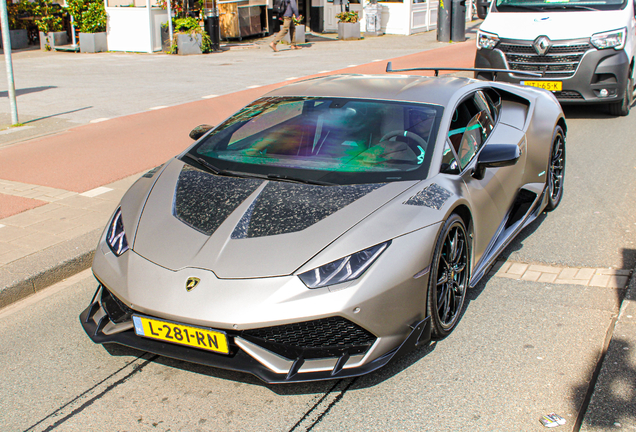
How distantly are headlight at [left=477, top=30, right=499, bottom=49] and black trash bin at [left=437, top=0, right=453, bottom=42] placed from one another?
13.4m

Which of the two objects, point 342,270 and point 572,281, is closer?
point 342,270

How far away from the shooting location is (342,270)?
2.93 m

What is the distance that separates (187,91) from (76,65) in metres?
6.27

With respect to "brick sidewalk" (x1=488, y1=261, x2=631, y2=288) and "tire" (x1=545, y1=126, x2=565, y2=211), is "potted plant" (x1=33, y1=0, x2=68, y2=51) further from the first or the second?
"brick sidewalk" (x1=488, y1=261, x2=631, y2=288)

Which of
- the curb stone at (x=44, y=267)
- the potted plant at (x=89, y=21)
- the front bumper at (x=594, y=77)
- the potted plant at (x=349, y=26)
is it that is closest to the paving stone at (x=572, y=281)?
→ the curb stone at (x=44, y=267)

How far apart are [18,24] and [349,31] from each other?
12342 mm

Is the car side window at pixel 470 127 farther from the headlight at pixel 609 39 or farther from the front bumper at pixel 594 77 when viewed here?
the headlight at pixel 609 39

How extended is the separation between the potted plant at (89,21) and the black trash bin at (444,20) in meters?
11.6

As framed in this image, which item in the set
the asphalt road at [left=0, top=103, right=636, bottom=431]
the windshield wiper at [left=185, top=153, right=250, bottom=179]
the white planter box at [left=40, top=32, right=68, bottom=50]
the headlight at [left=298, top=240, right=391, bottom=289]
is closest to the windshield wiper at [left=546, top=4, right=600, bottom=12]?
the asphalt road at [left=0, top=103, right=636, bottom=431]

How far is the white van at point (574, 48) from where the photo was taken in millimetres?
9016

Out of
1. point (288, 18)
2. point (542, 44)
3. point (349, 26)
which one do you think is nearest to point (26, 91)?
point (542, 44)

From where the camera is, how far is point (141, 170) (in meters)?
7.25

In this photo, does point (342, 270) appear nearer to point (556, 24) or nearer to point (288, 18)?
point (556, 24)

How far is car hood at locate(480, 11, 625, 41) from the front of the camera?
9055 mm
